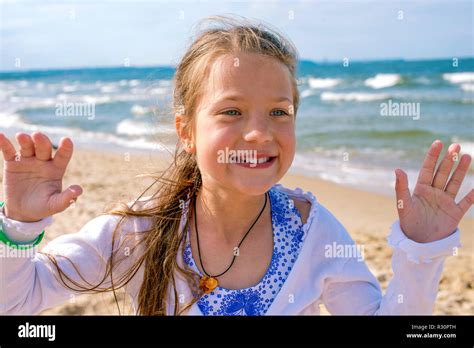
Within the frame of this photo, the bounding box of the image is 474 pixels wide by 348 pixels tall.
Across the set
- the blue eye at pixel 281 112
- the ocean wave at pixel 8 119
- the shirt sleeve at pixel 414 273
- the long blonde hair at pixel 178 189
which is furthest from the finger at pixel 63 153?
the ocean wave at pixel 8 119

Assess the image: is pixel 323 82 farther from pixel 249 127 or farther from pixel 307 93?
pixel 249 127

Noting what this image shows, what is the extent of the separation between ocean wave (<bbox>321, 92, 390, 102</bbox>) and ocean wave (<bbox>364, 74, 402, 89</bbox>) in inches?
121

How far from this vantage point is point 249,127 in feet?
7.75

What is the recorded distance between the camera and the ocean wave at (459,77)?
23.4m

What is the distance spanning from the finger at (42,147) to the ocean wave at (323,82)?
77.3 feet

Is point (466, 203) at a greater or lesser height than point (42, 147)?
lesser

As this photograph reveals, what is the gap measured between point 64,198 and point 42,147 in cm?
20

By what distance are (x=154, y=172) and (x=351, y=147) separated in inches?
346

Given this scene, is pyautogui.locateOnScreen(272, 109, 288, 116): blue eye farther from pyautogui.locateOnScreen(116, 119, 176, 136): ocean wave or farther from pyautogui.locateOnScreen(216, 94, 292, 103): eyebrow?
pyautogui.locateOnScreen(116, 119, 176, 136): ocean wave

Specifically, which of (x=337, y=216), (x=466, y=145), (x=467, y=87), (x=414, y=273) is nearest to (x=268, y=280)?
(x=414, y=273)

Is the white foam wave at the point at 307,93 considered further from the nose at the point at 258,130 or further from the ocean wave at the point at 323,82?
the nose at the point at 258,130

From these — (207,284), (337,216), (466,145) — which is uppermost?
(207,284)
